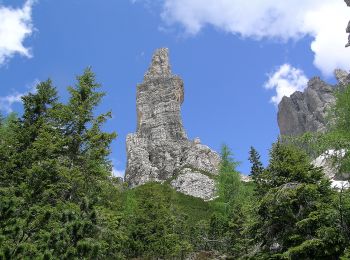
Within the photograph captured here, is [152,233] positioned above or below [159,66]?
below

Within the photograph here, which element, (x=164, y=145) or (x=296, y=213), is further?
(x=164, y=145)

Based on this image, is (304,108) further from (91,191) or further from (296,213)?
(91,191)

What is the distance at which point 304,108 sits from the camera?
470 ft

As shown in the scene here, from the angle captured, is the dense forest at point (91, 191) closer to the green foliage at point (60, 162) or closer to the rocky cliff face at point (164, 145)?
the green foliage at point (60, 162)

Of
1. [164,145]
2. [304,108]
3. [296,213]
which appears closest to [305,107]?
[304,108]

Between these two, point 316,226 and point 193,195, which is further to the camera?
point 193,195

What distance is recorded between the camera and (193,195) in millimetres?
96438

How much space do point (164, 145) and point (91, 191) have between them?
101675mm

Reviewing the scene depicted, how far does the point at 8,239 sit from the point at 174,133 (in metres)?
115

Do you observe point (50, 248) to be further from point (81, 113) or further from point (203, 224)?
point (203, 224)

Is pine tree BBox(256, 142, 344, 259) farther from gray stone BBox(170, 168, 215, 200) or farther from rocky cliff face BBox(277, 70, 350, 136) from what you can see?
rocky cliff face BBox(277, 70, 350, 136)

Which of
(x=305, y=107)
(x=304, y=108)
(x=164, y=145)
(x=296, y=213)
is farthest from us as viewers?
(x=304, y=108)

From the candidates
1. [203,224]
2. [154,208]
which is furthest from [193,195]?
[154,208]

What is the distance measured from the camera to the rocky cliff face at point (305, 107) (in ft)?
449
